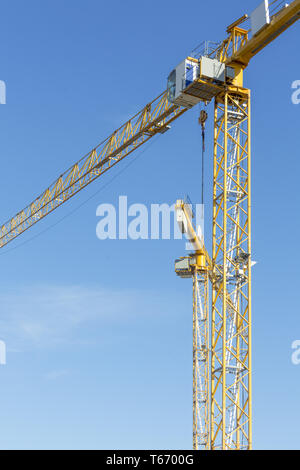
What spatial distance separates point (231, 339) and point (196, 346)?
4098cm

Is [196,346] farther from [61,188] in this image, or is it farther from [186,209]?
[61,188]

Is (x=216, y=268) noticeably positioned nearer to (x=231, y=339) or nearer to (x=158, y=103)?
(x=231, y=339)

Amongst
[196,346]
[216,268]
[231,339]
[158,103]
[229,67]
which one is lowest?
[231,339]

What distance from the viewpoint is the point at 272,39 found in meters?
43.3

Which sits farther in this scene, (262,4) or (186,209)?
(186,209)
